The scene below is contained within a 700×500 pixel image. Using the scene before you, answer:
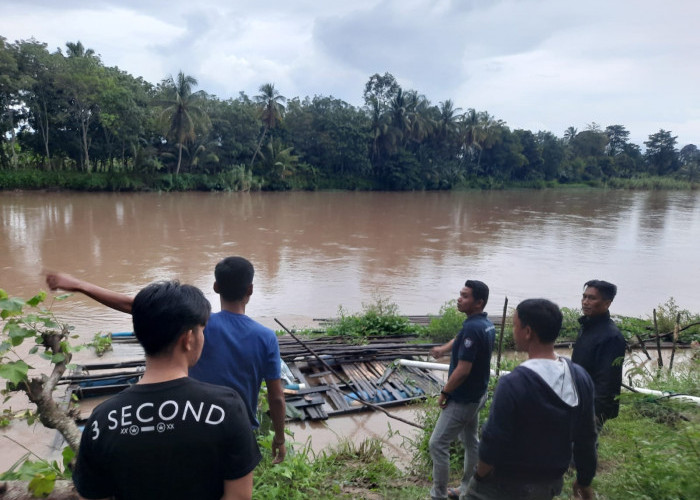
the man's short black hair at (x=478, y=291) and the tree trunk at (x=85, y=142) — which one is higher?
the tree trunk at (x=85, y=142)

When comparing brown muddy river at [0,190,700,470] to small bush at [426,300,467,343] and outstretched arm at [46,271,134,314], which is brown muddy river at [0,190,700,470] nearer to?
small bush at [426,300,467,343]

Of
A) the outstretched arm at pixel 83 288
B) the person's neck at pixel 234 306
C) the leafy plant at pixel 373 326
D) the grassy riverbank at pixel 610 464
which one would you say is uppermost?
the outstretched arm at pixel 83 288

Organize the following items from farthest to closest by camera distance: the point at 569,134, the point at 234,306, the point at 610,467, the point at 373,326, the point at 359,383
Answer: the point at 569,134 → the point at 373,326 → the point at 359,383 → the point at 610,467 → the point at 234,306

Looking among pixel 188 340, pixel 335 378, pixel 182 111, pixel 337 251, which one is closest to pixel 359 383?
pixel 335 378

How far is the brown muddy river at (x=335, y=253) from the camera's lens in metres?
11.6

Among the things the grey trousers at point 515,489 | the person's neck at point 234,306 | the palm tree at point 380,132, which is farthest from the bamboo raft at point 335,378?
the palm tree at point 380,132

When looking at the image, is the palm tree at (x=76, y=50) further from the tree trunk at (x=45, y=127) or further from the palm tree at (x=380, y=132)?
the palm tree at (x=380, y=132)

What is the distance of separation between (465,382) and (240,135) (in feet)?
132

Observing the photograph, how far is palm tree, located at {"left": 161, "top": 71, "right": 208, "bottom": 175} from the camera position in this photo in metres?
34.3

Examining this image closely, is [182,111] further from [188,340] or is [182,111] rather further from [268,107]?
[188,340]

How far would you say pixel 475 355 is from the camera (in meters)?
3.17

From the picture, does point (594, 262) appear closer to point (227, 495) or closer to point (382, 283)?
point (382, 283)

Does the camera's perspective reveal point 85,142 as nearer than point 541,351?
No

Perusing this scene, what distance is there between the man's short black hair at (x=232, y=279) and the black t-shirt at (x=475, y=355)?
1565mm
